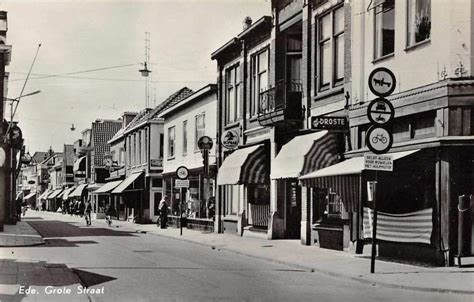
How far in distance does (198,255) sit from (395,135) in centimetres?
638

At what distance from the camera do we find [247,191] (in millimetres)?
27172

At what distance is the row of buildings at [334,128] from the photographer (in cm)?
1427

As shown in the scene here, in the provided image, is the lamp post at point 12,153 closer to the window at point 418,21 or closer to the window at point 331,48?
the window at point 331,48

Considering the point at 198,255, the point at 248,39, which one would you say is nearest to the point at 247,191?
the point at 248,39

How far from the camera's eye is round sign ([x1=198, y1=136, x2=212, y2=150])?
97.6 ft

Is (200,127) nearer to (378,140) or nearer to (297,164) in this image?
(297,164)

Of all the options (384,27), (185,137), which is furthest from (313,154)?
(185,137)

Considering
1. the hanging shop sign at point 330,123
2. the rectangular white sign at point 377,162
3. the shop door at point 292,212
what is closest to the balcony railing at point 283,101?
the shop door at point 292,212

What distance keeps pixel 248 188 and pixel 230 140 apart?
228 cm

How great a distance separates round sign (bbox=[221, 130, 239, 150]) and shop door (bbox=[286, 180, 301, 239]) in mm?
4573

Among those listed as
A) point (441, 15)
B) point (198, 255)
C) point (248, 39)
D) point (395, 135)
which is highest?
point (248, 39)

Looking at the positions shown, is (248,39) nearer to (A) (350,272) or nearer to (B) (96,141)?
(A) (350,272)

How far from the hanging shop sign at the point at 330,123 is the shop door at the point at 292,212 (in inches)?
221

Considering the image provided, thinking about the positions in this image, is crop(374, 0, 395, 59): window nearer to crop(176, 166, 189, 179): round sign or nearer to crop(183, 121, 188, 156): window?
crop(176, 166, 189, 179): round sign
